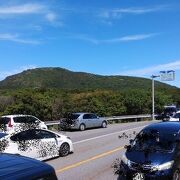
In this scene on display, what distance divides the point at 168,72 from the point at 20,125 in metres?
55.0

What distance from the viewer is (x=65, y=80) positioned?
146 meters

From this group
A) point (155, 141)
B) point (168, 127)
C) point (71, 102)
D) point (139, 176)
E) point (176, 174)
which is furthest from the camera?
point (71, 102)

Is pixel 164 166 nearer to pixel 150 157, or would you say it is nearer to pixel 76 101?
pixel 150 157

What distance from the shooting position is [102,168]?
1396 cm

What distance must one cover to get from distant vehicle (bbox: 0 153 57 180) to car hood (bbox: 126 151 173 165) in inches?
228

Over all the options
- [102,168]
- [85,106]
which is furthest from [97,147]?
[85,106]

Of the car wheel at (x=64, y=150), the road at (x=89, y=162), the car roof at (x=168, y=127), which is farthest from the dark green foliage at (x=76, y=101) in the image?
the car roof at (x=168, y=127)

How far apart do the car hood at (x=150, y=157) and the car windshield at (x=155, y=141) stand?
1.02 feet

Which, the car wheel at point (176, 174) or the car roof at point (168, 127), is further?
the car roof at point (168, 127)

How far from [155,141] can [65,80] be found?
135302 mm

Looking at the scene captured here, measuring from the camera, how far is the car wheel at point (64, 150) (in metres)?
17.2

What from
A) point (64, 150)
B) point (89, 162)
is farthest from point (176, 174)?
point (64, 150)

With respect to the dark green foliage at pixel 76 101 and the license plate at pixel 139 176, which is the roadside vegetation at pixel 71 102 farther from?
the license plate at pixel 139 176

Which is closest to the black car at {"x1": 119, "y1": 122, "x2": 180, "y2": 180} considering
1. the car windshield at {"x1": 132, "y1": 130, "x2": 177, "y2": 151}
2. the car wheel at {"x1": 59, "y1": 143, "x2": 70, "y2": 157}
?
the car windshield at {"x1": 132, "y1": 130, "x2": 177, "y2": 151}
